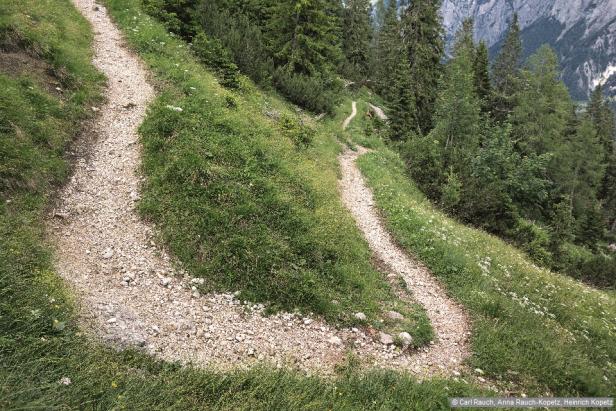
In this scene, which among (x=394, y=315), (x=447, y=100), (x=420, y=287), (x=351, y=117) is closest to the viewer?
(x=394, y=315)

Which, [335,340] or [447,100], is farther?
[447,100]

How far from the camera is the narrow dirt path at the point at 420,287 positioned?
9570 mm

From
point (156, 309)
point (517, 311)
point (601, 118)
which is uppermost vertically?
point (601, 118)

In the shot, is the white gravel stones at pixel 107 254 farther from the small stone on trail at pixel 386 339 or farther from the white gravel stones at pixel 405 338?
the white gravel stones at pixel 405 338

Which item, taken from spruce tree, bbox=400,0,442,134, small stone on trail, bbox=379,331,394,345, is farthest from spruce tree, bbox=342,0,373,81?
small stone on trail, bbox=379,331,394,345

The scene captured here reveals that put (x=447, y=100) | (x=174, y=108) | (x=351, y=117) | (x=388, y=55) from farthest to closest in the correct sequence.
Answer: (x=388, y=55)
(x=351, y=117)
(x=447, y=100)
(x=174, y=108)

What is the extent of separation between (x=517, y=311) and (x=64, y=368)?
11095 millimetres

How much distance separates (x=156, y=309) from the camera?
859 centimetres

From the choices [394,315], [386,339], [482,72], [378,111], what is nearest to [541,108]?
[482,72]

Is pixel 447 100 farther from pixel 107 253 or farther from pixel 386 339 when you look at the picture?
pixel 107 253

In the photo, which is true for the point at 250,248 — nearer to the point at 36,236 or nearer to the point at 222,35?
the point at 36,236

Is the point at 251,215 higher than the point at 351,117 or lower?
lower

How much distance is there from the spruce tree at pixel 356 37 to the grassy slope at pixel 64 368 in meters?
45.3

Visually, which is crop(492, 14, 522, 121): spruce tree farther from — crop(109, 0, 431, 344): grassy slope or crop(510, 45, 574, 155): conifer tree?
crop(109, 0, 431, 344): grassy slope
